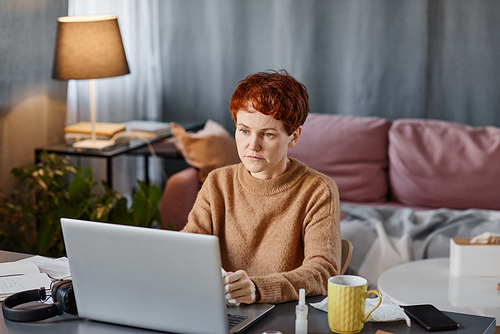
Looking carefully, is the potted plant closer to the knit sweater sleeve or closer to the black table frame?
the black table frame

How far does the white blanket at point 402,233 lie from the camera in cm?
255

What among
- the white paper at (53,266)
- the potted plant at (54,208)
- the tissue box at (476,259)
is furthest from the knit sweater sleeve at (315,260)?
the potted plant at (54,208)

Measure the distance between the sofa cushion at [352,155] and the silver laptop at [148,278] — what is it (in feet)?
6.88

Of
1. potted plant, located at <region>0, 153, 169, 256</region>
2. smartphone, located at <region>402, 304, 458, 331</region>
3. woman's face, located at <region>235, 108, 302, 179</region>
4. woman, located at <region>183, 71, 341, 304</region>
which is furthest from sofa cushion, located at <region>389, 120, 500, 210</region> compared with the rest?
smartphone, located at <region>402, 304, 458, 331</region>

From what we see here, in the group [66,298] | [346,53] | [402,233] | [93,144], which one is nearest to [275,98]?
[66,298]

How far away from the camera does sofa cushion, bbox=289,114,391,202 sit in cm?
315

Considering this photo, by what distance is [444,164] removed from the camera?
3029mm

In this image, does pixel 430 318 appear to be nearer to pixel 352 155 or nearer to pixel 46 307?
pixel 46 307

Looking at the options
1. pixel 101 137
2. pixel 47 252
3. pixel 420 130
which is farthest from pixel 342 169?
pixel 47 252

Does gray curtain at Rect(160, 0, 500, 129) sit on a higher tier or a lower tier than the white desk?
higher

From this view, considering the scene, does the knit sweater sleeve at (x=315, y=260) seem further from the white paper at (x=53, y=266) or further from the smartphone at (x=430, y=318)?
the white paper at (x=53, y=266)

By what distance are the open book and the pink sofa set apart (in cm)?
147

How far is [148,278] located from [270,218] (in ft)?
1.67

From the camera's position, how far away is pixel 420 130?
10.4 feet
